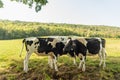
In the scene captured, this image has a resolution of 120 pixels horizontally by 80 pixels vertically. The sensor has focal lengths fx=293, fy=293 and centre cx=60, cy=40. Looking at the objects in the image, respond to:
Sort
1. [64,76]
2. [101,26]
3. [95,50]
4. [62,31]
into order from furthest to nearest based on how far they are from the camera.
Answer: [101,26]
[62,31]
[95,50]
[64,76]

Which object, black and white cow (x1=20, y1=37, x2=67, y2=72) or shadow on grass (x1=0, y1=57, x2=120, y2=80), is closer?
shadow on grass (x1=0, y1=57, x2=120, y2=80)

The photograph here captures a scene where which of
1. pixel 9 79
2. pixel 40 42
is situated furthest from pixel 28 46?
pixel 9 79

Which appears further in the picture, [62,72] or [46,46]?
[46,46]

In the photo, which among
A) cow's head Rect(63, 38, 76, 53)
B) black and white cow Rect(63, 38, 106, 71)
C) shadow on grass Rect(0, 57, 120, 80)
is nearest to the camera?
shadow on grass Rect(0, 57, 120, 80)

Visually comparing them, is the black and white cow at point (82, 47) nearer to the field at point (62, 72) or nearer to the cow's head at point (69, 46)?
the cow's head at point (69, 46)

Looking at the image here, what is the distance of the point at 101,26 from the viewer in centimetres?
12231

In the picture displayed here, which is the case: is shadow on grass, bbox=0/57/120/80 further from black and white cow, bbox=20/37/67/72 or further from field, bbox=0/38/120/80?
black and white cow, bbox=20/37/67/72

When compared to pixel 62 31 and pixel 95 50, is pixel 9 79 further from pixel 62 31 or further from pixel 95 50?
pixel 62 31

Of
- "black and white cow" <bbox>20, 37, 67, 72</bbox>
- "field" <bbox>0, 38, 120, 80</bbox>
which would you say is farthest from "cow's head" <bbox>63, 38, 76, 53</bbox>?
"field" <bbox>0, 38, 120, 80</bbox>

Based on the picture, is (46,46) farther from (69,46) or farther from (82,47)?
(82,47)

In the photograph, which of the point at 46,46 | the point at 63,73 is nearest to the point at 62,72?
the point at 63,73

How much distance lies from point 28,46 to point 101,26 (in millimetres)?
107026

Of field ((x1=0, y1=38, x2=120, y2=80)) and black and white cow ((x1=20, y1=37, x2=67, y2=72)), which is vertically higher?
black and white cow ((x1=20, y1=37, x2=67, y2=72))

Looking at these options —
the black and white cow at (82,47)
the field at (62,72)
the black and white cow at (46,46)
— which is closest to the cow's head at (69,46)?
the black and white cow at (82,47)
